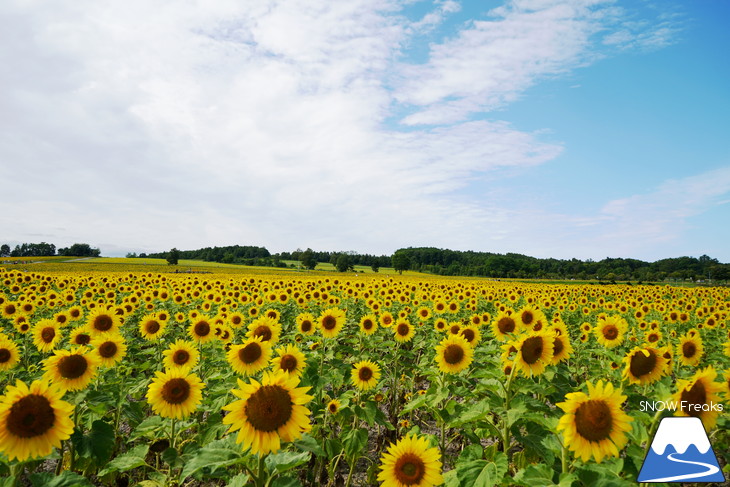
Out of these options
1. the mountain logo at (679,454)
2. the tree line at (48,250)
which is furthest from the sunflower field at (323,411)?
the tree line at (48,250)

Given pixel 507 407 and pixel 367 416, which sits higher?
pixel 507 407

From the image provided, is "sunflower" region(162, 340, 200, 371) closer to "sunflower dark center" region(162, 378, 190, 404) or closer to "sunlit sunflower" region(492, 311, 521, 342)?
"sunflower dark center" region(162, 378, 190, 404)

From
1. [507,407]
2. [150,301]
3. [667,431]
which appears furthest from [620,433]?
[150,301]

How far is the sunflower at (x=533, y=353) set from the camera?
12.8ft

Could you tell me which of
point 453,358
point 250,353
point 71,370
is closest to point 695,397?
point 453,358

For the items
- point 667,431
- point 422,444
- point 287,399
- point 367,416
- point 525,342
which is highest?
point 525,342

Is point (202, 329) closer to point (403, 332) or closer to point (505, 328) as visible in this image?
point (403, 332)

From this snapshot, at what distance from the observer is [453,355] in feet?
17.3

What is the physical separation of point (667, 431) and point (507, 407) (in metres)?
1.32

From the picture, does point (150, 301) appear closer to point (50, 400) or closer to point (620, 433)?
point (50, 400)

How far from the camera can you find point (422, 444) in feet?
10.5

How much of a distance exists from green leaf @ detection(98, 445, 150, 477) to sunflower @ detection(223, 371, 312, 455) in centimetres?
134

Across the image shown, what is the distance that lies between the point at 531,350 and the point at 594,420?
1.27 metres

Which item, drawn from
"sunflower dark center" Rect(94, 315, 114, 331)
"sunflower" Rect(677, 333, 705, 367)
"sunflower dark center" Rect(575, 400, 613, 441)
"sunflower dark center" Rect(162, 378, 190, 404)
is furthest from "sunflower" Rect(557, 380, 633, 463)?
"sunflower dark center" Rect(94, 315, 114, 331)
